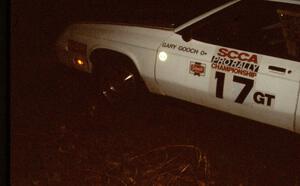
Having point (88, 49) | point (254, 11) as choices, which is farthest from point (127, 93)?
point (254, 11)

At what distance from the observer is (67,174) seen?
14.5ft

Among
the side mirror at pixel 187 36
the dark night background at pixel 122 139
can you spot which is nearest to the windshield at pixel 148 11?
the dark night background at pixel 122 139

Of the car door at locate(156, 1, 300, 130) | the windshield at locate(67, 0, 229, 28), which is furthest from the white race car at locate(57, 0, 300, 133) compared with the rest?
the windshield at locate(67, 0, 229, 28)

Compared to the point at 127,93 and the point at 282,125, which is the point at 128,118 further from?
the point at 282,125

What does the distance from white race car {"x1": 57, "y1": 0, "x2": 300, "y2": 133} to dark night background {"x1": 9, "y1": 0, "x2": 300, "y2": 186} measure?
254 millimetres

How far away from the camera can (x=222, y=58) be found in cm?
459

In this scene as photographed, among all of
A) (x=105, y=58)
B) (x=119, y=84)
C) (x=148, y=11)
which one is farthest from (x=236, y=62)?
(x=148, y=11)

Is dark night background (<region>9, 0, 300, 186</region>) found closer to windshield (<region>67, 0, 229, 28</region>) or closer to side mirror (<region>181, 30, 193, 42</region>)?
windshield (<region>67, 0, 229, 28</region>)

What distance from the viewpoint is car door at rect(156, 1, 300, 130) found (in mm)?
4348

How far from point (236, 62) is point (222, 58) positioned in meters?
0.14

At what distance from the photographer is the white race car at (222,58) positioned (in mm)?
4371

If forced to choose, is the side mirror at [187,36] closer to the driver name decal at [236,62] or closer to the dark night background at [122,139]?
the driver name decal at [236,62]

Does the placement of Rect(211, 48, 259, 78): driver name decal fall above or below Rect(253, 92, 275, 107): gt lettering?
above

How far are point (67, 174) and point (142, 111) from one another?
1.58 m
